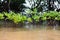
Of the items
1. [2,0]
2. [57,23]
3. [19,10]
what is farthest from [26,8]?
[57,23]

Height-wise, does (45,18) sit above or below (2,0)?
below

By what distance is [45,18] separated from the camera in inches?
407

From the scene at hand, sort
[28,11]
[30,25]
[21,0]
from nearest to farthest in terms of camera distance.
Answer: [30,25] < [28,11] < [21,0]

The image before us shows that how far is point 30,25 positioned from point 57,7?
8.90ft

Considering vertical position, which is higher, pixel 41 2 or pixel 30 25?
pixel 41 2

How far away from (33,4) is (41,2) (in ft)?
1.71

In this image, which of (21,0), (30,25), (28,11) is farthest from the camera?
(21,0)

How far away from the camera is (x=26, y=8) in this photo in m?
11.9

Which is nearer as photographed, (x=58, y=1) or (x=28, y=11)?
(x=28, y=11)

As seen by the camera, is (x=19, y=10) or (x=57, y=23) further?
(x=19, y=10)

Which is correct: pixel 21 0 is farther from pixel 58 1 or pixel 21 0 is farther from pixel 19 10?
pixel 58 1

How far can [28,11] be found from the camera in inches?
428

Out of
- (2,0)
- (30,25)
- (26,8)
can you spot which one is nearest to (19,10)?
(26,8)

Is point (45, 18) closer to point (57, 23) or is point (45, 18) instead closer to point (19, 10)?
point (57, 23)
